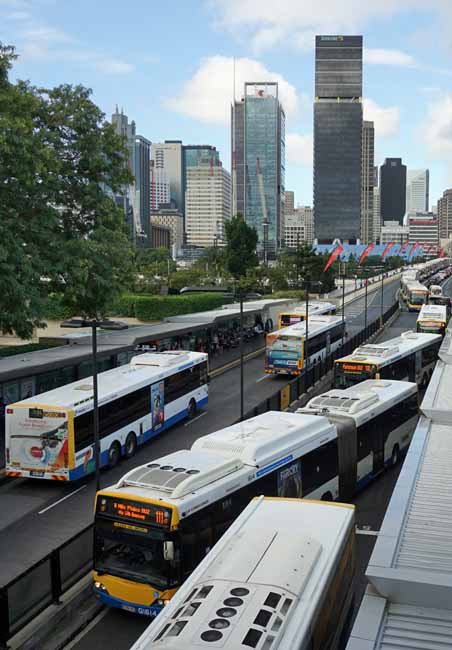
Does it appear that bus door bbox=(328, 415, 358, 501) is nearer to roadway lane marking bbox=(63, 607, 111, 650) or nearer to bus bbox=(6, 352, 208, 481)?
bus bbox=(6, 352, 208, 481)

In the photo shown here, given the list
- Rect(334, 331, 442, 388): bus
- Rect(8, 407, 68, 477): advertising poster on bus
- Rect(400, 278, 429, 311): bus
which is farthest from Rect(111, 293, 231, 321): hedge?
Rect(400, 278, 429, 311): bus

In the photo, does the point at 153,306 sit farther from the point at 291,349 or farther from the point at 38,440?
the point at 38,440

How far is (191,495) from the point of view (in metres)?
12.6

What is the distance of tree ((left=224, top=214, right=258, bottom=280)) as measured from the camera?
283 ft

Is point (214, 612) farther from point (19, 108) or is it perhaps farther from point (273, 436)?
point (19, 108)

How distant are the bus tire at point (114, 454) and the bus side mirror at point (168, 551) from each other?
34.6 feet

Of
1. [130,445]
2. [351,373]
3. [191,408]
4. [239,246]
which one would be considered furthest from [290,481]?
[239,246]

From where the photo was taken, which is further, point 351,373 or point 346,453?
point 351,373

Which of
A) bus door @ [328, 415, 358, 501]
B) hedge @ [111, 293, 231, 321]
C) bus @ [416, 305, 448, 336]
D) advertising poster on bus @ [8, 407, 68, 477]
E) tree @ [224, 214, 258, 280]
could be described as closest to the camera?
bus door @ [328, 415, 358, 501]

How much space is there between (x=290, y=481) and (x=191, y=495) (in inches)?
160

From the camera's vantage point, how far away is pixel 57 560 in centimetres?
1279

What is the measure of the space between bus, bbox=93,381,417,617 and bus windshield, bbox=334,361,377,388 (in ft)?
36.4

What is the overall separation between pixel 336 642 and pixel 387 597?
2462 millimetres

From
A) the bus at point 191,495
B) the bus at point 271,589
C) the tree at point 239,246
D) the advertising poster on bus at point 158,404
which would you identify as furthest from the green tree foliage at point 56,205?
the tree at point 239,246
